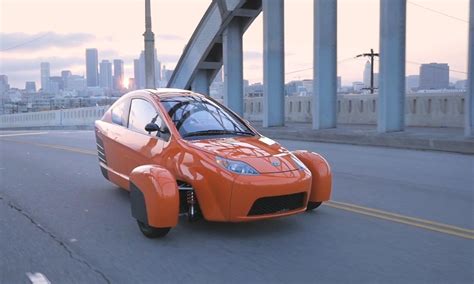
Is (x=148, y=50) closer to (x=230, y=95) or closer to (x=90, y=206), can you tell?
(x=230, y=95)

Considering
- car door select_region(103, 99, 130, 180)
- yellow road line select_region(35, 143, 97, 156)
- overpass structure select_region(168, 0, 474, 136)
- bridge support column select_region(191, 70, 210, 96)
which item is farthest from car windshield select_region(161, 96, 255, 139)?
bridge support column select_region(191, 70, 210, 96)

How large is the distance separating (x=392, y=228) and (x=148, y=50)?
15570 millimetres

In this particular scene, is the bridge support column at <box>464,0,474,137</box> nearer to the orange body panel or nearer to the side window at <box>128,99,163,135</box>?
the orange body panel

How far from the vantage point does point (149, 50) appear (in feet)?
65.6

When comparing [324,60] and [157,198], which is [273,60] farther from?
[157,198]

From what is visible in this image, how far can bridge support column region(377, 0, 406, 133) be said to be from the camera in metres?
16.0

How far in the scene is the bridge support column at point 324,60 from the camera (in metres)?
18.7

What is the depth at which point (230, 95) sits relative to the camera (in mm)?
24438

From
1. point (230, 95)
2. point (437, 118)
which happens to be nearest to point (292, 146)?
point (437, 118)

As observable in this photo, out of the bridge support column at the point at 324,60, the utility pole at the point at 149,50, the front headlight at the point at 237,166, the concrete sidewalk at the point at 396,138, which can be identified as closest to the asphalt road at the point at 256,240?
the front headlight at the point at 237,166

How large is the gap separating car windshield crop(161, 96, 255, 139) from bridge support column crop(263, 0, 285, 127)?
14.2 meters

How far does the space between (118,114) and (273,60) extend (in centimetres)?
1417

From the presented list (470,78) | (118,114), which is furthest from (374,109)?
(118,114)

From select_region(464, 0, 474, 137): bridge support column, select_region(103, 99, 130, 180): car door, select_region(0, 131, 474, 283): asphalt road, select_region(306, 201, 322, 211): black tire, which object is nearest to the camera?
select_region(0, 131, 474, 283): asphalt road
